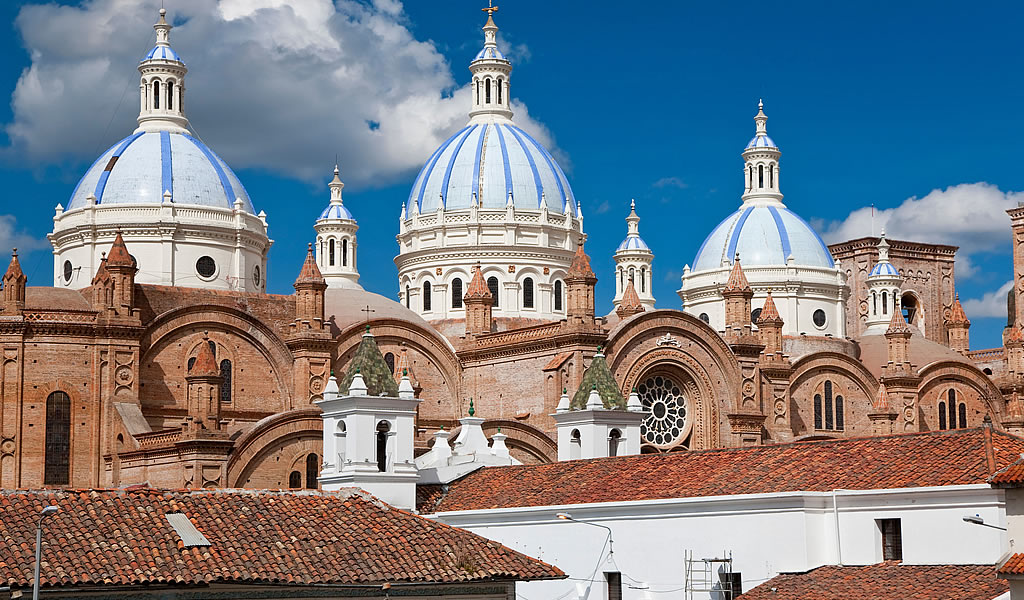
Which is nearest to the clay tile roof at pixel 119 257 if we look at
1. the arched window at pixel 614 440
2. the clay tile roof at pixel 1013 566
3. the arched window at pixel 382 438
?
the arched window at pixel 382 438

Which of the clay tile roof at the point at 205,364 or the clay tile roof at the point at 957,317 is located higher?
the clay tile roof at the point at 957,317

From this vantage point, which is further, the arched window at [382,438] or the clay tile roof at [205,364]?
the clay tile roof at [205,364]

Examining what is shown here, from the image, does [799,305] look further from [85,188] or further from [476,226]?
[85,188]

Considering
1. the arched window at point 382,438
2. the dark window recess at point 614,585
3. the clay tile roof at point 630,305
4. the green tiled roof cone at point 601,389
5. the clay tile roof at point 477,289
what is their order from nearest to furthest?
the dark window recess at point 614,585, the arched window at point 382,438, the green tiled roof cone at point 601,389, the clay tile roof at point 477,289, the clay tile roof at point 630,305

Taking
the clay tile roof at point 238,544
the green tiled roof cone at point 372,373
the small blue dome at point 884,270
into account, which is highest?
the small blue dome at point 884,270

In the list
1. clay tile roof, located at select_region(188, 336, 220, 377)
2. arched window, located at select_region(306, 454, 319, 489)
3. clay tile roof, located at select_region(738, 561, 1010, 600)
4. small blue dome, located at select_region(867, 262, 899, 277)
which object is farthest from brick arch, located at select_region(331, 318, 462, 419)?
small blue dome, located at select_region(867, 262, 899, 277)

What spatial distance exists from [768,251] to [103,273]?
39439 millimetres

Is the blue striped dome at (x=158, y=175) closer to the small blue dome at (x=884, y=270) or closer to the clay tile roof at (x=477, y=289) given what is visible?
the clay tile roof at (x=477, y=289)

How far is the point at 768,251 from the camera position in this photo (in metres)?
82.1

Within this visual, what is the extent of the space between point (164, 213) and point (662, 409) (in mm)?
20273

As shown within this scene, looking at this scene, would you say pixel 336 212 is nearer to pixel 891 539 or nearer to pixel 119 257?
pixel 119 257

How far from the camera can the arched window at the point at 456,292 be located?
71.1 meters

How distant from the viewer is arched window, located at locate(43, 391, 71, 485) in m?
51.8

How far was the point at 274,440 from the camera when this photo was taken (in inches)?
2036
